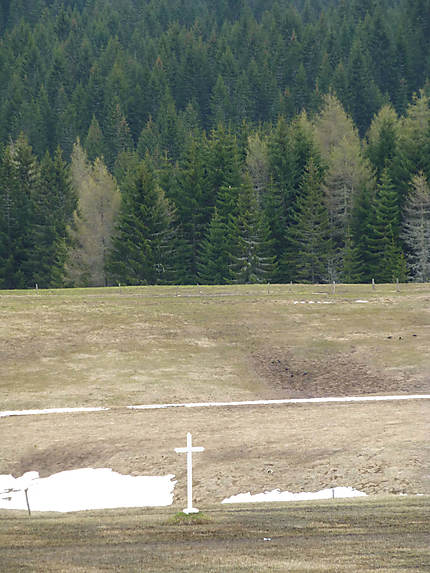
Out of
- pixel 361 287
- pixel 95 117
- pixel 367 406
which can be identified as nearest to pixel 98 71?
pixel 95 117

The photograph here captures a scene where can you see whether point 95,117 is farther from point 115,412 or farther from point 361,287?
point 115,412

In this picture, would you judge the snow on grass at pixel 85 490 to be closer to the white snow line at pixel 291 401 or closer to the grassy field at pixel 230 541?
the grassy field at pixel 230 541

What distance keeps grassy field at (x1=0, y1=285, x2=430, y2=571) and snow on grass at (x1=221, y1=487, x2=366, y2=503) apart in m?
0.34

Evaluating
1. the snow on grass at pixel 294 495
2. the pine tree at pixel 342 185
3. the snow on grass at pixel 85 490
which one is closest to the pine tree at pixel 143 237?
the pine tree at pixel 342 185

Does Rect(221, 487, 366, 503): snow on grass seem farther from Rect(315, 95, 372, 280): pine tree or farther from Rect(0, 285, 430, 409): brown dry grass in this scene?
Rect(315, 95, 372, 280): pine tree

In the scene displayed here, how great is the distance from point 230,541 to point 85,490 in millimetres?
9411

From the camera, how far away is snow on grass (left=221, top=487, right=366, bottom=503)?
838 inches

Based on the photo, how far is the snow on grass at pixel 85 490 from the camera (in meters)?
21.4

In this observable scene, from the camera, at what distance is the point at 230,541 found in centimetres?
1416

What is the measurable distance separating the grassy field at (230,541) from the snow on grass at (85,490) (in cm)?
418

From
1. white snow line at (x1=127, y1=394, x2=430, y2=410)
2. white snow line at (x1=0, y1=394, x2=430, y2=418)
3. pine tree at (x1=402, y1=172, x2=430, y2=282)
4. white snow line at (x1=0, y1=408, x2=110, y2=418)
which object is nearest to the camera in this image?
white snow line at (x1=0, y1=408, x2=110, y2=418)

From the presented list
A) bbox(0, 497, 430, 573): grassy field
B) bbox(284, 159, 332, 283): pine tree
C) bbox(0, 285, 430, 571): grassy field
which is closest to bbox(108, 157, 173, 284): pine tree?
bbox(284, 159, 332, 283): pine tree

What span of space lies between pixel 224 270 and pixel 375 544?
3157 inches

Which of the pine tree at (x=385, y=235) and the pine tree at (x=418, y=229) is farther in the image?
the pine tree at (x=418, y=229)
